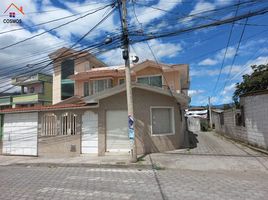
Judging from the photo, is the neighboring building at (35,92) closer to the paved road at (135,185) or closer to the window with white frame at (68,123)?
the window with white frame at (68,123)

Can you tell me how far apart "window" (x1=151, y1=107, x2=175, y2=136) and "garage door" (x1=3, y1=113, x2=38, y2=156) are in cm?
684

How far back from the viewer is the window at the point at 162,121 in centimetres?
1353

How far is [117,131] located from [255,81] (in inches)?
607

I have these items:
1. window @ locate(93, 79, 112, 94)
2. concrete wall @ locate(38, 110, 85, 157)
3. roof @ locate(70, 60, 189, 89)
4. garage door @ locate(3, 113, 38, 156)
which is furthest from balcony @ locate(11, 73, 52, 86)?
concrete wall @ locate(38, 110, 85, 157)

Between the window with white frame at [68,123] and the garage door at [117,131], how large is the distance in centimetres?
197

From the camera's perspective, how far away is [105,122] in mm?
13016

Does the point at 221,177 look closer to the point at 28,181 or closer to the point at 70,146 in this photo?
the point at 28,181

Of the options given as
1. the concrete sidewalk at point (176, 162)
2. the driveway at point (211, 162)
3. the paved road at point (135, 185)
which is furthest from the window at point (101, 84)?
the paved road at point (135, 185)

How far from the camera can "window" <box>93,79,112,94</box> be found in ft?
70.1

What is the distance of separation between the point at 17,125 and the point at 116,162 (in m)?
7.88

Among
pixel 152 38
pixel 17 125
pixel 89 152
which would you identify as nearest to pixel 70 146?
pixel 89 152

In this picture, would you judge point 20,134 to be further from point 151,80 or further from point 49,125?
point 151,80

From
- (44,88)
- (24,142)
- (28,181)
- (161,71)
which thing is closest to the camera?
(28,181)

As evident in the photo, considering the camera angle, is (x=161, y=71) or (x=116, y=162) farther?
(x=161, y=71)
